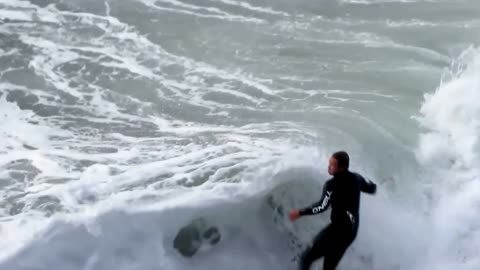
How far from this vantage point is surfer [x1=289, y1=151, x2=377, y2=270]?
7.19 meters

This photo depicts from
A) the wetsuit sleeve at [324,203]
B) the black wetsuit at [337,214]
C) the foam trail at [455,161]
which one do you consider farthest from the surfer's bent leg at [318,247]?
the foam trail at [455,161]

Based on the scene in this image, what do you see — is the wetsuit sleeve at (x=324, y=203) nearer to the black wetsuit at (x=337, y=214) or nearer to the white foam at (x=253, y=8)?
the black wetsuit at (x=337, y=214)

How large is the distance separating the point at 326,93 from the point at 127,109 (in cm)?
312

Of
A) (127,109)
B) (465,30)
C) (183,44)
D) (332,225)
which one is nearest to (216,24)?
(183,44)

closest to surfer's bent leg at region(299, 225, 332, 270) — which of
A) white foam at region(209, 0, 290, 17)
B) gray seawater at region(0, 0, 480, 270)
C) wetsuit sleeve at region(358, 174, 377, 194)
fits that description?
wetsuit sleeve at region(358, 174, 377, 194)

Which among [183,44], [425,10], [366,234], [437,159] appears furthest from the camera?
[425,10]

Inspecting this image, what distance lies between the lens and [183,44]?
13117 mm

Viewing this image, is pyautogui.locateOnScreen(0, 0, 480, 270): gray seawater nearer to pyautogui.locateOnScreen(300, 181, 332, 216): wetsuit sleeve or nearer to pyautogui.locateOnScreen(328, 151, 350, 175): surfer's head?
pyautogui.locateOnScreen(300, 181, 332, 216): wetsuit sleeve

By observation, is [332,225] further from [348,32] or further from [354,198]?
[348,32]

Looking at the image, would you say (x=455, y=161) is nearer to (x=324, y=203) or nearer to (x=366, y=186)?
(x=366, y=186)

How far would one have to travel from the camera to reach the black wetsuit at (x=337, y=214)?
7.23m

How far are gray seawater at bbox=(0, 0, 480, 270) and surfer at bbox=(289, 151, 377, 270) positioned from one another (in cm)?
91

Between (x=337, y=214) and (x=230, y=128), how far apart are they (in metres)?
3.50

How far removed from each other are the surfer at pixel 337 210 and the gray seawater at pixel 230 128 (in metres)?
0.91
